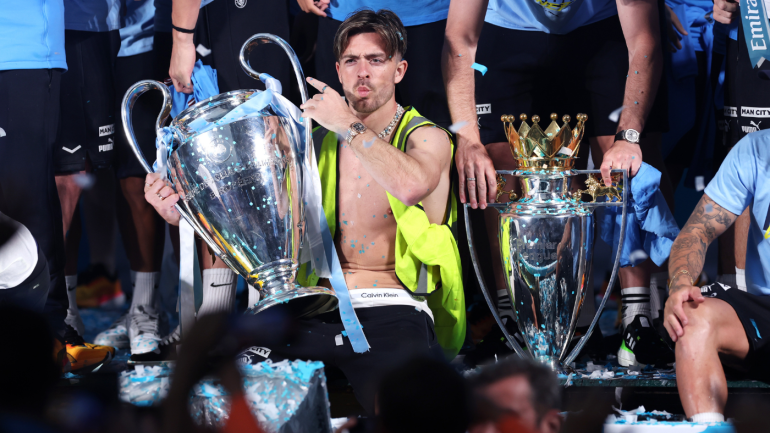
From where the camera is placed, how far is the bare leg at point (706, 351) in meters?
1.57

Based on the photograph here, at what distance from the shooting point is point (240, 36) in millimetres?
2291

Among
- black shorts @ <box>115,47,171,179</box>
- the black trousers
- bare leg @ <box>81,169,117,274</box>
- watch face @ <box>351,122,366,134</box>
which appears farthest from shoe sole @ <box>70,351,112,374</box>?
watch face @ <box>351,122,366,134</box>

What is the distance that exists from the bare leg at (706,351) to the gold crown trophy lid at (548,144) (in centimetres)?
52

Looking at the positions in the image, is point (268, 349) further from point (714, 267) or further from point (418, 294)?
point (714, 267)

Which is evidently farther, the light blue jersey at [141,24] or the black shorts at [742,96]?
the light blue jersey at [141,24]

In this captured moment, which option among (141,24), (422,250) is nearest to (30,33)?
(141,24)

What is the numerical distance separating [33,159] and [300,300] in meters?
1.30

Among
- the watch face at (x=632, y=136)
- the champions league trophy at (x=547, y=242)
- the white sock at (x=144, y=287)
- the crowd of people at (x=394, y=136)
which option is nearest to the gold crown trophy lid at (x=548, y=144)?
the champions league trophy at (x=547, y=242)

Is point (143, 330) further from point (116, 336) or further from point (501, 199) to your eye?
point (501, 199)

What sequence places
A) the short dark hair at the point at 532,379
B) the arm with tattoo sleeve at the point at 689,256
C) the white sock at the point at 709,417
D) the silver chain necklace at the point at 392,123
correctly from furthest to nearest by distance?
the silver chain necklace at the point at 392,123 → the arm with tattoo sleeve at the point at 689,256 → the white sock at the point at 709,417 → the short dark hair at the point at 532,379

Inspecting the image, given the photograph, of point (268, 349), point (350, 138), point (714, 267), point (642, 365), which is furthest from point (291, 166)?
point (714, 267)

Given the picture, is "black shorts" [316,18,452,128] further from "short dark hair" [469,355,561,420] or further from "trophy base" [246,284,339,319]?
"short dark hair" [469,355,561,420]

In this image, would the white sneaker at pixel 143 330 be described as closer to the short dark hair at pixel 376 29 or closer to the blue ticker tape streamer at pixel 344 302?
the blue ticker tape streamer at pixel 344 302

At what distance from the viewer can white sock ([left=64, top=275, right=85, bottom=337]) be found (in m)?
2.35
